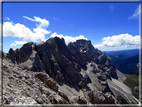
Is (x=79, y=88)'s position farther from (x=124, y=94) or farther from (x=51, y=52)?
(x=124, y=94)

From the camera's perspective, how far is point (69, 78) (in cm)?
7662

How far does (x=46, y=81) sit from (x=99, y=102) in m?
19.5

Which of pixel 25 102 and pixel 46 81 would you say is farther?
pixel 46 81

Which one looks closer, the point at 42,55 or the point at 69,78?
A: the point at 42,55

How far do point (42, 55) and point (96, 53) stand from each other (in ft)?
461

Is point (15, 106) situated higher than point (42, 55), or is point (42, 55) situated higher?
point (42, 55)

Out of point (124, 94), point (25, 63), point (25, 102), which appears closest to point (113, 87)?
point (124, 94)

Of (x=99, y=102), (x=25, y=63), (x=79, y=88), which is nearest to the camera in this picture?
(x=99, y=102)

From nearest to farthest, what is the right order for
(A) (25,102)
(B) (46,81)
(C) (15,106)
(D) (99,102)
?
(C) (15,106), (A) (25,102), (B) (46,81), (D) (99,102)

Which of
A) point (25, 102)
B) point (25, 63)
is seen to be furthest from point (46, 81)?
point (25, 63)

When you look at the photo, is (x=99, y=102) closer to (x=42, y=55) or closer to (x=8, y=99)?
(x=8, y=99)

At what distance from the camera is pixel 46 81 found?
941 inches

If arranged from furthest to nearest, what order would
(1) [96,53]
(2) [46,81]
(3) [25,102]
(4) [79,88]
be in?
(1) [96,53] < (4) [79,88] < (2) [46,81] < (3) [25,102]

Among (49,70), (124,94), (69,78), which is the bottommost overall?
(124,94)
